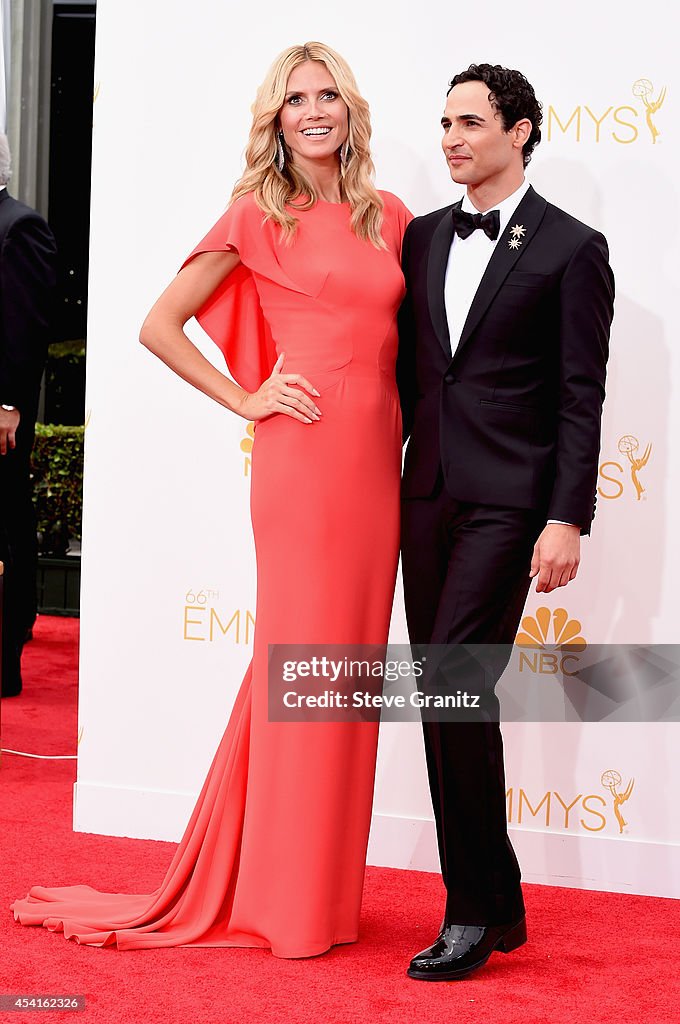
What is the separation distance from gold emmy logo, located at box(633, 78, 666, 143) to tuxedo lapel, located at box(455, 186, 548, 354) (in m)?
0.72

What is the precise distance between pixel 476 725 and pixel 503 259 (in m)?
0.93

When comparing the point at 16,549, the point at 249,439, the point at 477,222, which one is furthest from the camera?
the point at 16,549

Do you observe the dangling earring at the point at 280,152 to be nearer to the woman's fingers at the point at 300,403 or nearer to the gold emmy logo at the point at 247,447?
the woman's fingers at the point at 300,403

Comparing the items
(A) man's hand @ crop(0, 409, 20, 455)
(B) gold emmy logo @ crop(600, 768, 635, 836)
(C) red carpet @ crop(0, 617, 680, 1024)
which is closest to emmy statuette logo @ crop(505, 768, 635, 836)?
(B) gold emmy logo @ crop(600, 768, 635, 836)

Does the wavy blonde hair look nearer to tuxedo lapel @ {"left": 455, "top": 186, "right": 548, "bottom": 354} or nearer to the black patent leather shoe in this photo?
tuxedo lapel @ {"left": 455, "top": 186, "right": 548, "bottom": 354}

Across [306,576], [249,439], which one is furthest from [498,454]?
[249,439]

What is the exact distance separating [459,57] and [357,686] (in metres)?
1.64

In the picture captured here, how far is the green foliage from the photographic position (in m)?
7.46

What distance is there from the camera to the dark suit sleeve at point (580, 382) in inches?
98.4

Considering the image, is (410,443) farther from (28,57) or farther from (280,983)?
(28,57)

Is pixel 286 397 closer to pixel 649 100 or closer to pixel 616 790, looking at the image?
pixel 649 100

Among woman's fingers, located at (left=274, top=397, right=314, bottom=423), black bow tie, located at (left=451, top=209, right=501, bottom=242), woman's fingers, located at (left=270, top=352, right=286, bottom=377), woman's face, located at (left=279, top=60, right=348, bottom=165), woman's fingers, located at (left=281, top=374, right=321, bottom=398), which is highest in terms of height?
woman's face, located at (left=279, top=60, right=348, bottom=165)

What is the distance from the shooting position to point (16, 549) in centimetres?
552

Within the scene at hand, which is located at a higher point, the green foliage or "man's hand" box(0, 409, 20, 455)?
"man's hand" box(0, 409, 20, 455)
